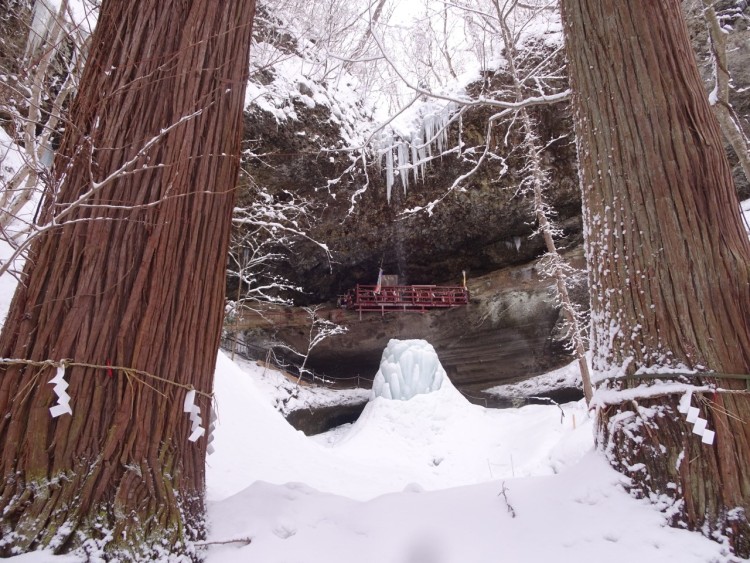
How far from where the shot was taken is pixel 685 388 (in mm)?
1589

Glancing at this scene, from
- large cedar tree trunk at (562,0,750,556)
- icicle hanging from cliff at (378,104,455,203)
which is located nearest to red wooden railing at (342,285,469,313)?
icicle hanging from cliff at (378,104,455,203)

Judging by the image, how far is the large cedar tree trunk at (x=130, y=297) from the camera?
1316 mm

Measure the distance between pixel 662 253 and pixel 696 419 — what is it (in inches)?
25.7

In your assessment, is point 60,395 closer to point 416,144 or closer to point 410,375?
point 410,375

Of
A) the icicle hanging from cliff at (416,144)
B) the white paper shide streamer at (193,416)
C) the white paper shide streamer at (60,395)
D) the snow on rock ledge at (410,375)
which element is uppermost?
the icicle hanging from cliff at (416,144)

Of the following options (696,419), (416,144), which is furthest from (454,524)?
(416,144)

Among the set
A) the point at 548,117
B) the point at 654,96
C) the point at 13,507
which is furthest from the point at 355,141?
the point at 13,507

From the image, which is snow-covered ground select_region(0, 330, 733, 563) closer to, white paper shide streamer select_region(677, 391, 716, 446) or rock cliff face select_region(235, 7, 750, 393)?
white paper shide streamer select_region(677, 391, 716, 446)

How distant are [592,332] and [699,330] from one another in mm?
461

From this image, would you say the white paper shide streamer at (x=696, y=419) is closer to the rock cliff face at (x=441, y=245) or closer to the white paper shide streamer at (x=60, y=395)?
the white paper shide streamer at (x=60, y=395)

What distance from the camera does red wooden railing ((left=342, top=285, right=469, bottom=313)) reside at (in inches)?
573

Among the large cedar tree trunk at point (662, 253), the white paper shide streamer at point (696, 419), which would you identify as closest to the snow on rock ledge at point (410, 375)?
the large cedar tree trunk at point (662, 253)

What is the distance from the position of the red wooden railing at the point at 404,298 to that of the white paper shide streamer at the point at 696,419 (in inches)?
505

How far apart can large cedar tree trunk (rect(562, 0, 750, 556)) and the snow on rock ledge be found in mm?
9327
